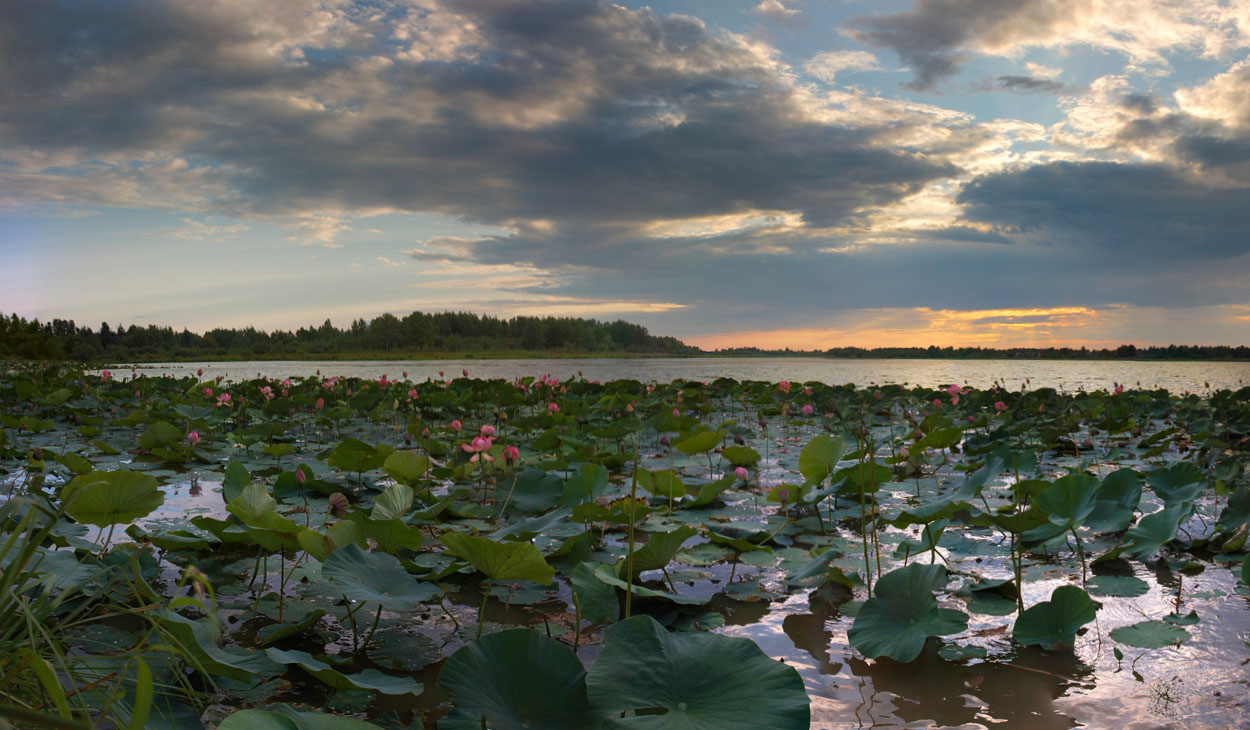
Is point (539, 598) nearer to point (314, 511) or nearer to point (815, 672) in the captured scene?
point (815, 672)

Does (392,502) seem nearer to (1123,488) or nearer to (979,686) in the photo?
(979,686)

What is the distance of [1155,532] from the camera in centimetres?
257

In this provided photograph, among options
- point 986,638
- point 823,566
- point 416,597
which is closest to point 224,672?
point 416,597

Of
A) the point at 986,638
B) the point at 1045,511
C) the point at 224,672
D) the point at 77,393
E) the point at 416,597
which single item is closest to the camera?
the point at 224,672

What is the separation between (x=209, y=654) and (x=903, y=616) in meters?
1.63

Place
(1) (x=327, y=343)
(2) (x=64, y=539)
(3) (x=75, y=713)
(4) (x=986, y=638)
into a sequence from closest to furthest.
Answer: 1. (3) (x=75, y=713)
2. (4) (x=986, y=638)
3. (2) (x=64, y=539)
4. (1) (x=327, y=343)

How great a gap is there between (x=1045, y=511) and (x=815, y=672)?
1.30m

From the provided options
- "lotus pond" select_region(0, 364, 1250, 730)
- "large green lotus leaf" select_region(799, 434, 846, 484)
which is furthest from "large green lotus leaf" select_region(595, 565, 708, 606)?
"large green lotus leaf" select_region(799, 434, 846, 484)

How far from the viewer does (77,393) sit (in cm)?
824

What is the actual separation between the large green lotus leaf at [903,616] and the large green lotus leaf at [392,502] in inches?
59.8

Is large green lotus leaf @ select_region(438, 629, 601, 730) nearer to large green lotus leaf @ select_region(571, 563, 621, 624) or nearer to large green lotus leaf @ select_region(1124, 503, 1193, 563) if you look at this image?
large green lotus leaf @ select_region(571, 563, 621, 624)

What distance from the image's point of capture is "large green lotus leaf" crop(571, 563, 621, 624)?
1.81m

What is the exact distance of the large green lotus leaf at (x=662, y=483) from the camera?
3.26 metres

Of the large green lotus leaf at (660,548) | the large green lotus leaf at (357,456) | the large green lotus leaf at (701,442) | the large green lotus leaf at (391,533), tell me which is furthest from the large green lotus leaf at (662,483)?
the large green lotus leaf at (391,533)
